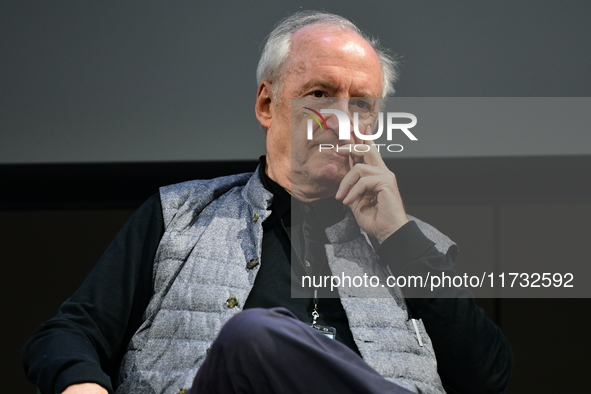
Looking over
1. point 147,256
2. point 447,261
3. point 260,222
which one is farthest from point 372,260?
point 147,256

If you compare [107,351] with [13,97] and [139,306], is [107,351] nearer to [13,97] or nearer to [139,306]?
[139,306]

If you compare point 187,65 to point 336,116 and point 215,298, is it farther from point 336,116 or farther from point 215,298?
point 215,298

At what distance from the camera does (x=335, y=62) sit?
1852mm

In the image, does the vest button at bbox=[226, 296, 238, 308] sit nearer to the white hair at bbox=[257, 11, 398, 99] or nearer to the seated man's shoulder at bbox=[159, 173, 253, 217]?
the seated man's shoulder at bbox=[159, 173, 253, 217]

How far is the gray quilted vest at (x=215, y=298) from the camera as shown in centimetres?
152

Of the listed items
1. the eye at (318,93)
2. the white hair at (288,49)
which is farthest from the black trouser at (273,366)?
the white hair at (288,49)

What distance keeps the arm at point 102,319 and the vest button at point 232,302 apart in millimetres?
233

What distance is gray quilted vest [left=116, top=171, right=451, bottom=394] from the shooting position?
1.52 meters

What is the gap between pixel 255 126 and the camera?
2197mm

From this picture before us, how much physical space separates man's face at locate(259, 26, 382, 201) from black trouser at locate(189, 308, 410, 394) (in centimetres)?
85

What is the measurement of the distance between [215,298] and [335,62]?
75 cm

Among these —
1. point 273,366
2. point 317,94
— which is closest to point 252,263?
Answer: point 317,94

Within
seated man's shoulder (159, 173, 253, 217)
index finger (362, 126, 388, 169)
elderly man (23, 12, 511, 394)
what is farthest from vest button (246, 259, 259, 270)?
index finger (362, 126, 388, 169)

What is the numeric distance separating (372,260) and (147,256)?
0.58m
